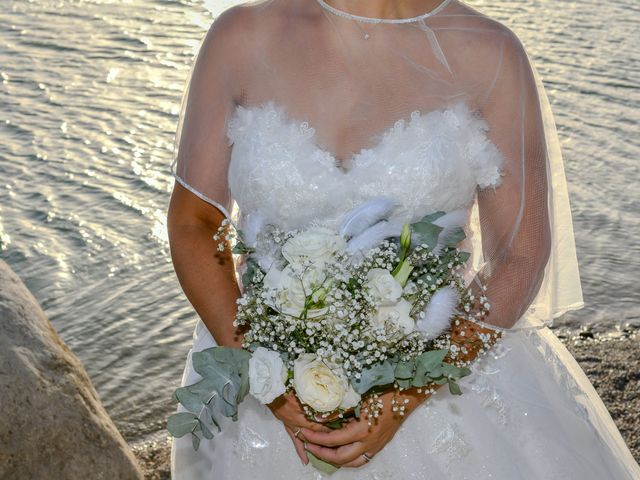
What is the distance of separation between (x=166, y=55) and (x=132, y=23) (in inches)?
52.7

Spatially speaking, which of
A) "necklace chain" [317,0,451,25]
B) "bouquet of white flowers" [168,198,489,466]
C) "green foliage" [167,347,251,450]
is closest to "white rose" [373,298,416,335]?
"bouquet of white flowers" [168,198,489,466]

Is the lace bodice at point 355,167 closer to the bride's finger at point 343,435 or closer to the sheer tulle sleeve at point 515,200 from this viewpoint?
the sheer tulle sleeve at point 515,200

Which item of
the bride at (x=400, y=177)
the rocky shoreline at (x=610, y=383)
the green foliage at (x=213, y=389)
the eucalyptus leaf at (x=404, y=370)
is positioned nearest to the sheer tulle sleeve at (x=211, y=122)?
the bride at (x=400, y=177)

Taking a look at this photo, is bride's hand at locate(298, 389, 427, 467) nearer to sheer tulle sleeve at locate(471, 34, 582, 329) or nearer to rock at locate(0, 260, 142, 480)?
sheer tulle sleeve at locate(471, 34, 582, 329)

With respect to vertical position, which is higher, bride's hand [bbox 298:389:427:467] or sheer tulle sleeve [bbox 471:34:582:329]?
sheer tulle sleeve [bbox 471:34:582:329]

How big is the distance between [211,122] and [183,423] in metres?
0.92

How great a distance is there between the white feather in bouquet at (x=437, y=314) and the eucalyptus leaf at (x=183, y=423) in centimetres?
61

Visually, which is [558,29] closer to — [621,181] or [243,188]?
[621,181]

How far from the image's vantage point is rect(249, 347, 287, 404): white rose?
2232 mm

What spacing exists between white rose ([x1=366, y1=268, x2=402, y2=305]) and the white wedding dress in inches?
19.6

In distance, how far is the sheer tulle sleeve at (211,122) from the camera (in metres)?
2.80

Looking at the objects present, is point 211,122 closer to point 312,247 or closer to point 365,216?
point 365,216

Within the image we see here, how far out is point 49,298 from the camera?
6.41 metres

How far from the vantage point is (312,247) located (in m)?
2.21
